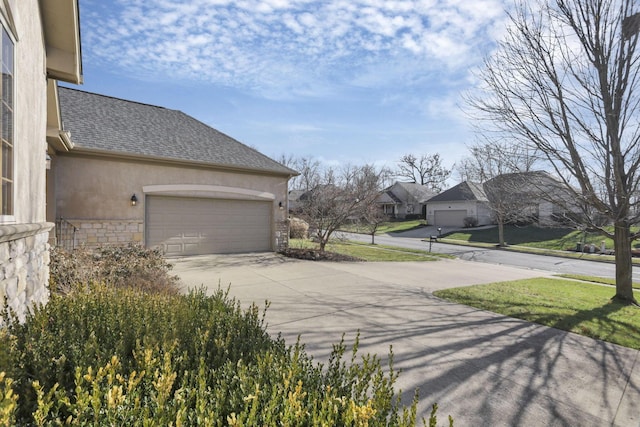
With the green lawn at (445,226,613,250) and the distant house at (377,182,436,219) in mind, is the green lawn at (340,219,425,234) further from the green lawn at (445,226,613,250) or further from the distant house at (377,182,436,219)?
the green lawn at (445,226,613,250)

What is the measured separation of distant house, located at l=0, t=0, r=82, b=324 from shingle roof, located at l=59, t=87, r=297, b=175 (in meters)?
6.13

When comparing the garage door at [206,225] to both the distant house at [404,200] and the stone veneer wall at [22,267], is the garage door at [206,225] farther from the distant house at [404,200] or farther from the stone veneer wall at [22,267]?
the distant house at [404,200]

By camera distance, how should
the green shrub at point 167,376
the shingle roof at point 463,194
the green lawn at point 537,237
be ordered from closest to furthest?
the green shrub at point 167,376
the green lawn at point 537,237
the shingle roof at point 463,194

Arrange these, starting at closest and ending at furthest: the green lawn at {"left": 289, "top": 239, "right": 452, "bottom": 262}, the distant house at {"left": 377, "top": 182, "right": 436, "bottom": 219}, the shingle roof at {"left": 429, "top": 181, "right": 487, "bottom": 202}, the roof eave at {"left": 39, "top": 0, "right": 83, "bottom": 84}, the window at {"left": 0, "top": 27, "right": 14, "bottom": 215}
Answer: the window at {"left": 0, "top": 27, "right": 14, "bottom": 215}
the roof eave at {"left": 39, "top": 0, "right": 83, "bottom": 84}
the green lawn at {"left": 289, "top": 239, "right": 452, "bottom": 262}
the shingle roof at {"left": 429, "top": 181, "right": 487, "bottom": 202}
the distant house at {"left": 377, "top": 182, "right": 436, "bottom": 219}

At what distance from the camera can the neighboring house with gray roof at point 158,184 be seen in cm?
1101

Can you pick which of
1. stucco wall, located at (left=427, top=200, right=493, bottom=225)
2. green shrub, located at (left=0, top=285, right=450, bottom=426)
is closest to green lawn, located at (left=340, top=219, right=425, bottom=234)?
stucco wall, located at (left=427, top=200, right=493, bottom=225)

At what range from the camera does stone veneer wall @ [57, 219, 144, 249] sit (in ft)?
35.3

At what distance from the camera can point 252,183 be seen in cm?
1440

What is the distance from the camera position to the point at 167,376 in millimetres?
2039

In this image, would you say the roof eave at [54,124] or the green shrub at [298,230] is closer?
the roof eave at [54,124]

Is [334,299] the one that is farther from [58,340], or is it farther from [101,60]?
[101,60]

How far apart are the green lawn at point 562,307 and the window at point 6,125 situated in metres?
7.35

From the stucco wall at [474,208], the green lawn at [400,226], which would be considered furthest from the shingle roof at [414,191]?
the stucco wall at [474,208]

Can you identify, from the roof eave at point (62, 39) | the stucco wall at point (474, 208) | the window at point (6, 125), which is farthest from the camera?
the stucco wall at point (474, 208)
